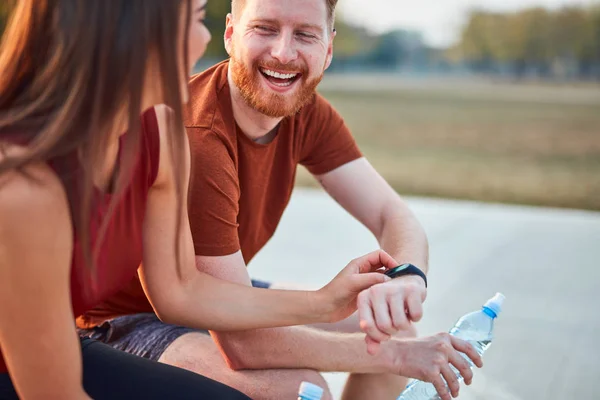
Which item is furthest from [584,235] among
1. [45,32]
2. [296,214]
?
[45,32]

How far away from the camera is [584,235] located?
5.45m

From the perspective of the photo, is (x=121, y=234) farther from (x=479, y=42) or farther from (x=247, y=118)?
(x=479, y=42)

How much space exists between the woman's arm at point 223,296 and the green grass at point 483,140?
7.17m

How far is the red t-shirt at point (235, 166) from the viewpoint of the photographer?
2090 millimetres

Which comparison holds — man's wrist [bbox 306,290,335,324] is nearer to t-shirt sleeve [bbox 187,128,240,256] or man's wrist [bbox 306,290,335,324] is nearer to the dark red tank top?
t-shirt sleeve [bbox 187,128,240,256]

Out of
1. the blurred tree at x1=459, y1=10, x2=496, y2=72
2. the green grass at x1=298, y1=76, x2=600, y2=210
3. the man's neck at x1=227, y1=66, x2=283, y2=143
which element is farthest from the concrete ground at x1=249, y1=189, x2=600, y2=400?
the blurred tree at x1=459, y1=10, x2=496, y2=72

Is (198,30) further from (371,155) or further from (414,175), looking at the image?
(371,155)

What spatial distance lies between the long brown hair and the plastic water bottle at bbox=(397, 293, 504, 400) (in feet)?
3.88

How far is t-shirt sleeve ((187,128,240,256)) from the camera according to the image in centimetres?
207

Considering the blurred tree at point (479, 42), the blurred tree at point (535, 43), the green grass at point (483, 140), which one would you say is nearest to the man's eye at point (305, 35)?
the green grass at point (483, 140)

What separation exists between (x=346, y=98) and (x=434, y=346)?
78.5ft

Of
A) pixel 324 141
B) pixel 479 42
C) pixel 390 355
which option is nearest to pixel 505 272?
pixel 324 141

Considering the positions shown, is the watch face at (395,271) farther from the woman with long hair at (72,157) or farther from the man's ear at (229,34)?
the man's ear at (229,34)

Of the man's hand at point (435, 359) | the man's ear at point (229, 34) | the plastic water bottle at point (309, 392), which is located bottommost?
the man's hand at point (435, 359)
